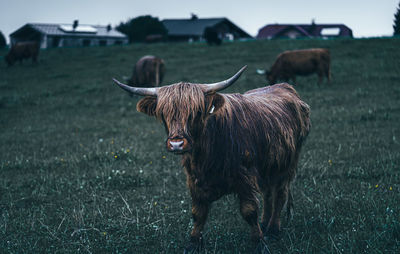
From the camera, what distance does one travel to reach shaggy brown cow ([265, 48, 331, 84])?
15.3 m

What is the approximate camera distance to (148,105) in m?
3.22

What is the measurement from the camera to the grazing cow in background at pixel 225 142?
297 cm

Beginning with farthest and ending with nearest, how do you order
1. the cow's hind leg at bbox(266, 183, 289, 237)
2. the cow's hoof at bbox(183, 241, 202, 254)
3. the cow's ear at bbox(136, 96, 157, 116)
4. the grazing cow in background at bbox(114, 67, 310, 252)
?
the cow's hind leg at bbox(266, 183, 289, 237)
the cow's hoof at bbox(183, 241, 202, 254)
the cow's ear at bbox(136, 96, 157, 116)
the grazing cow in background at bbox(114, 67, 310, 252)

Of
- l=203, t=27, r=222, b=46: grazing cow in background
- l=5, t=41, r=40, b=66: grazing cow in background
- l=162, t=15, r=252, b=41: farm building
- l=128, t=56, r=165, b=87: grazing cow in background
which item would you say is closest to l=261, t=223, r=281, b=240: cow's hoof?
l=128, t=56, r=165, b=87: grazing cow in background

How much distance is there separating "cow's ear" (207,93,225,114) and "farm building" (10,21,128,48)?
5027 centimetres

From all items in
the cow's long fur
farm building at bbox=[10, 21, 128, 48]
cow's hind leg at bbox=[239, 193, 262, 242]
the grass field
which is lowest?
the grass field

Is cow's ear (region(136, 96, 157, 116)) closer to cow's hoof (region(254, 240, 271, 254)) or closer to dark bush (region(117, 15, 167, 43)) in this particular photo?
cow's hoof (region(254, 240, 271, 254))

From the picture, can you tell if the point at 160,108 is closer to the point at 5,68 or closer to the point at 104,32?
the point at 5,68

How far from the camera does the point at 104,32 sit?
177 ft

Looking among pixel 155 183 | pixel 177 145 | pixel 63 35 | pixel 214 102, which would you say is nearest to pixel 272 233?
pixel 214 102

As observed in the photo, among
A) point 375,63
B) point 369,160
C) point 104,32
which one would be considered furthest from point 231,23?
point 369,160

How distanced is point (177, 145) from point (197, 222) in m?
1.11

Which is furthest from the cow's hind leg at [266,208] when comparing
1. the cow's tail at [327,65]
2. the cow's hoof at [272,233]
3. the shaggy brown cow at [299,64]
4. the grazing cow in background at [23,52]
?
the grazing cow in background at [23,52]

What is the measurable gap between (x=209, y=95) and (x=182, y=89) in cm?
23
